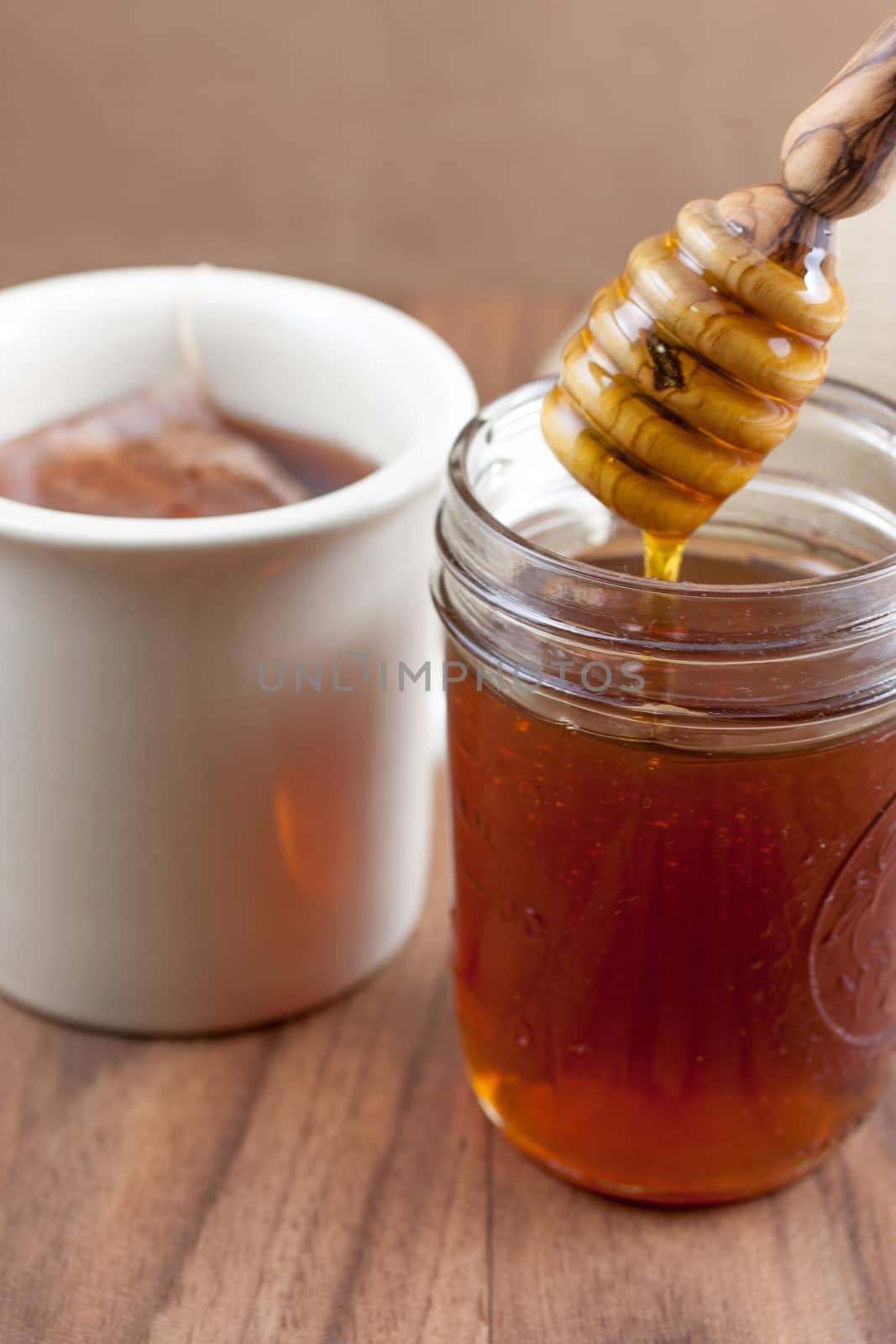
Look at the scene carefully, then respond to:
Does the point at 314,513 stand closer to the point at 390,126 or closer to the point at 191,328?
the point at 191,328

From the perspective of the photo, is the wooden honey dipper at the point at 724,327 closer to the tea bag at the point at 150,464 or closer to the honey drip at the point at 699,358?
the honey drip at the point at 699,358

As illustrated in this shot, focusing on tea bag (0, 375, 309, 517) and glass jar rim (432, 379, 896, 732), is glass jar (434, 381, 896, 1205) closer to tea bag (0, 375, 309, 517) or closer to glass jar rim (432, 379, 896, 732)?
glass jar rim (432, 379, 896, 732)

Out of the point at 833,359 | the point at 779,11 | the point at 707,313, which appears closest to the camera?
the point at 707,313

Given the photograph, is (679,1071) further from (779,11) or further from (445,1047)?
(779,11)

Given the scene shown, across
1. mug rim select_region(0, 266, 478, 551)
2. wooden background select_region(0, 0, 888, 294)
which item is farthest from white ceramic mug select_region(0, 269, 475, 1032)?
wooden background select_region(0, 0, 888, 294)

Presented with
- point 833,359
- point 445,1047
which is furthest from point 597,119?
point 445,1047

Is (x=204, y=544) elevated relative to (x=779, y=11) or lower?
elevated

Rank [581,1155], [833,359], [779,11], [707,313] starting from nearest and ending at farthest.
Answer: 1. [707,313]
2. [581,1155]
3. [833,359]
4. [779,11]
